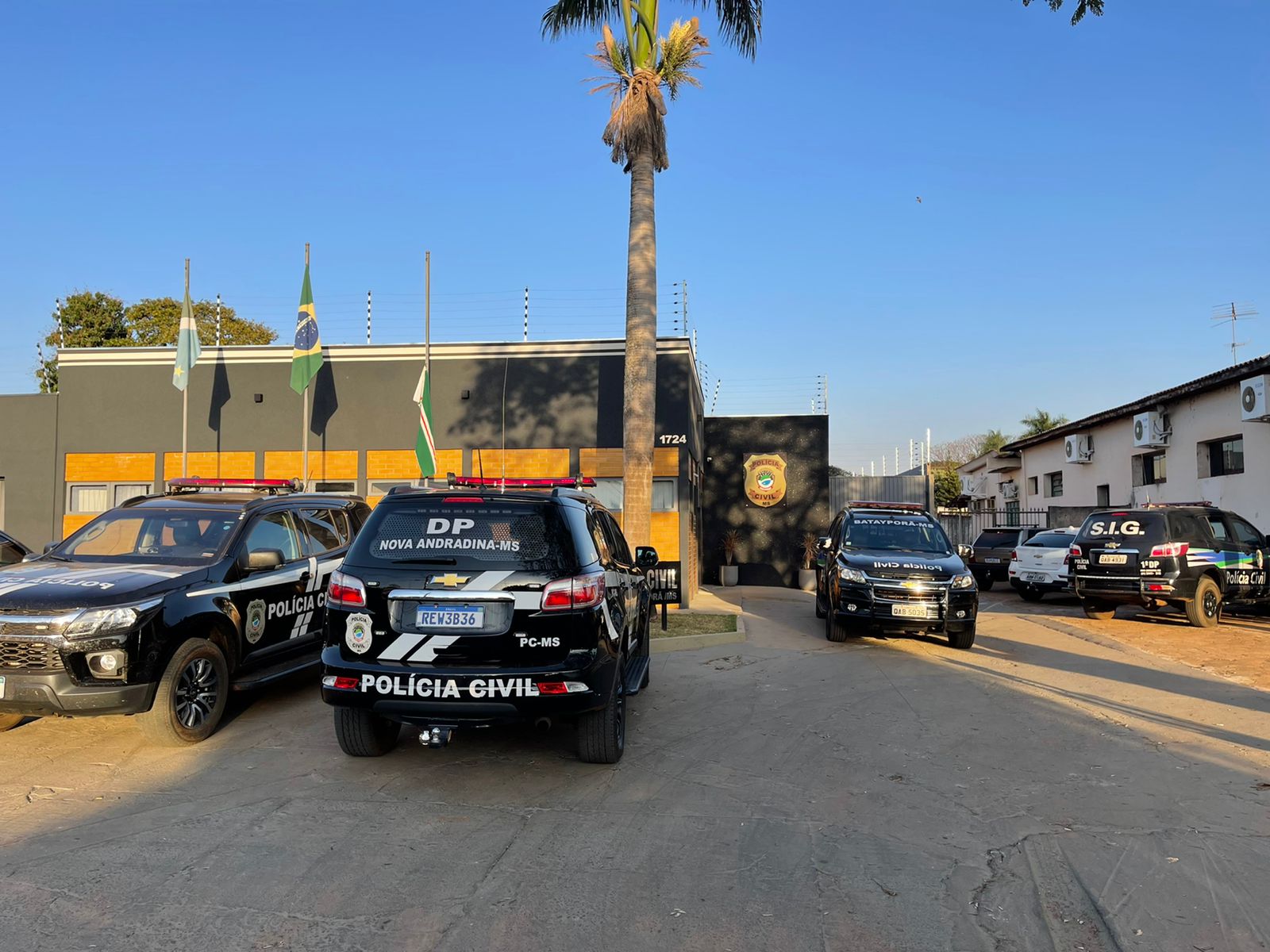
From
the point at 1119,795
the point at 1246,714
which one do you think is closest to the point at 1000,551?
the point at 1246,714

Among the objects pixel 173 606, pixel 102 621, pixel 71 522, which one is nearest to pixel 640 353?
pixel 173 606

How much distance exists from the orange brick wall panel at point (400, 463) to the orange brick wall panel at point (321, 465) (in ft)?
1.29

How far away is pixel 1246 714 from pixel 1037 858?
4.71m

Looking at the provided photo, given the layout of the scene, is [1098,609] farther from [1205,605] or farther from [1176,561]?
[1176,561]

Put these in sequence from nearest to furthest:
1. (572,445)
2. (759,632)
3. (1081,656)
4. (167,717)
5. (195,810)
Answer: (195,810)
(167,717)
(1081,656)
(759,632)
(572,445)

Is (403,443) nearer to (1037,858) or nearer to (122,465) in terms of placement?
(122,465)

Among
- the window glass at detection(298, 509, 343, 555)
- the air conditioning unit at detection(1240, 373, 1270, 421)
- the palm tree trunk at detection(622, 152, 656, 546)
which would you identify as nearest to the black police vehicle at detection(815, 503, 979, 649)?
the palm tree trunk at detection(622, 152, 656, 546)

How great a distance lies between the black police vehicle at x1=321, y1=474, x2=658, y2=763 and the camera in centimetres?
529

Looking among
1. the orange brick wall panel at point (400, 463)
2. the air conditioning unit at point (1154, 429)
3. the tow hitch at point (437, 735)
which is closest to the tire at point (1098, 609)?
the air conditioning unit at point (1154, 429)

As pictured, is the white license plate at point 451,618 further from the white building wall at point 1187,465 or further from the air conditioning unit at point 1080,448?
the air conditioning unit at point 1080,448

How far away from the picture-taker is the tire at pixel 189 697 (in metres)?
6.15

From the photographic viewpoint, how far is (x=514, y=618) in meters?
5.34

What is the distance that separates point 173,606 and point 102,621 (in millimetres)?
500

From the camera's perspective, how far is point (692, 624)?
12.8 metres
